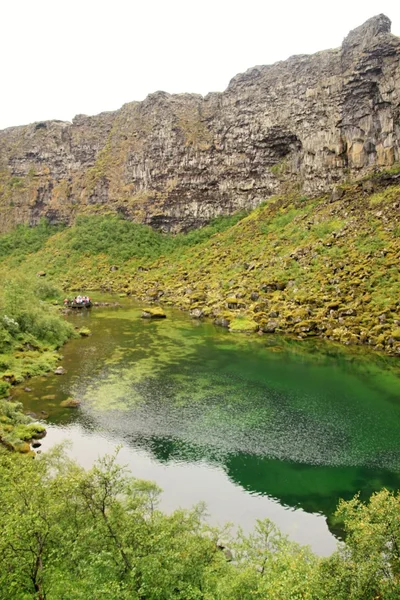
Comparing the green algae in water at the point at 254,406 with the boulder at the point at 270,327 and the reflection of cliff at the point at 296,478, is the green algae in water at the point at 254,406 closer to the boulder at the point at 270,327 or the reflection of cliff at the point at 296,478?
the reflection of cliff at the point at 296,478

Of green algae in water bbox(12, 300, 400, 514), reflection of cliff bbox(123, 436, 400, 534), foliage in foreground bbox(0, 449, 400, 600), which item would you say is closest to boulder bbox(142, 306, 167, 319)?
green algae in water bbox(12, 300, 400, 514)

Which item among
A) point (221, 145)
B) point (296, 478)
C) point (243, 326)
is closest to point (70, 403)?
point (296, 478)

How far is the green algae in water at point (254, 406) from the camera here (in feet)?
87.6

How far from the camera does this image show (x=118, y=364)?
48.3 m

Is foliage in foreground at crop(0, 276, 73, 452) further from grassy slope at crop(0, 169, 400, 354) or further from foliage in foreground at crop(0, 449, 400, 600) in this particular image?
grassy slope at crop(0, 169, 400, 354)

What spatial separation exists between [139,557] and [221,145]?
117650mm

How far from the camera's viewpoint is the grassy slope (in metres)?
61.4

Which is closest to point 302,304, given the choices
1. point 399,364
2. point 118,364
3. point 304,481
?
point 399,364

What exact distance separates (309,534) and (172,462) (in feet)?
32.0

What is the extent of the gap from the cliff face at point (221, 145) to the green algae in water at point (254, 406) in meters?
55.2

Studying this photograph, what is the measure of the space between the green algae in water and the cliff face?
55.2 meters

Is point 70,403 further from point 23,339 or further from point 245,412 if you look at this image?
point 23,339

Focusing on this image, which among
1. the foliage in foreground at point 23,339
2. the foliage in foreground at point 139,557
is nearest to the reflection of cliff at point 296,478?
the foliage in foreground at point 139,557

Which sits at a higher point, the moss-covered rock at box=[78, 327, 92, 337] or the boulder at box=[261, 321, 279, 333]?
the moss-covered rock at box=[78, 327, 92, 337]
